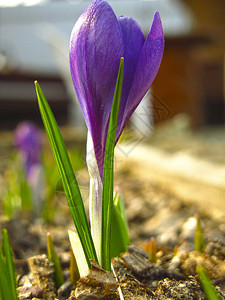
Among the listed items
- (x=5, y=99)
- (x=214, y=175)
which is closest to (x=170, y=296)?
(x=214, y=175)

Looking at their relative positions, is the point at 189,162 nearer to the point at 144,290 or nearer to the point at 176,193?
the point at 176,193

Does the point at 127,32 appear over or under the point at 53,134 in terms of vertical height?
over

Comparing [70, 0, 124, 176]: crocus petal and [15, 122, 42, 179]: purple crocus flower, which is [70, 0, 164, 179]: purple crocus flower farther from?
[15, 122, 42, 179]: purple crocus flower

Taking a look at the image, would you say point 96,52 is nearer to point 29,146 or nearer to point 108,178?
point 108,178

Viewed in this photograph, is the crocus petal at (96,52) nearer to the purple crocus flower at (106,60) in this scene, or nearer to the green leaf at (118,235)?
the purple crocus flower at (106,60)

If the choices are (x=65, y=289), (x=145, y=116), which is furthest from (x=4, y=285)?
(x=145, y=116)

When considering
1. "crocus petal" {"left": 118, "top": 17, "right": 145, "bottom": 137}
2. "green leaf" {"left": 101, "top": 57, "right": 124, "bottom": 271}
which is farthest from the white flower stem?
"crocus petal" {"left": 118, "top": 17, "right": 145, "bottom": 137}

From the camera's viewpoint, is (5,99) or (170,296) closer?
(170,296)
